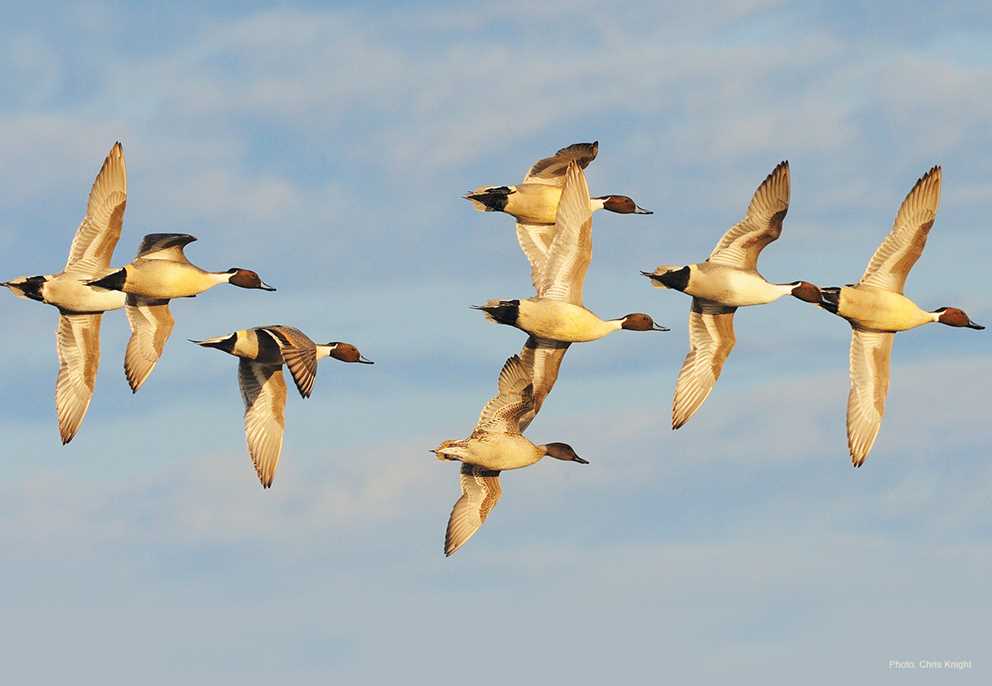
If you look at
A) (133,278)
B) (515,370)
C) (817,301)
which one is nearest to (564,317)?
(515,370)

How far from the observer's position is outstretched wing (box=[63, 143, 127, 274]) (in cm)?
4119

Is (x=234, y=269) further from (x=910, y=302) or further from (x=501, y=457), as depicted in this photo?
(x=910, y=302)

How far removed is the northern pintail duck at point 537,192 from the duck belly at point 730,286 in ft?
10.6

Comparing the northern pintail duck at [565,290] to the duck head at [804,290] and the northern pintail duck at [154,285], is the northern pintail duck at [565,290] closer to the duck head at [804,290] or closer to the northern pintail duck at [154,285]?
the duck head at [804,290]

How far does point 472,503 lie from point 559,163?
6.47 m

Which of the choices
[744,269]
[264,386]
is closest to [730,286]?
[744,269]

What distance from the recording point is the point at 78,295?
136ft

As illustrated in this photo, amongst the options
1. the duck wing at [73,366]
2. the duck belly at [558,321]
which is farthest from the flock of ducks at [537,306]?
the duck wing at [73,366]

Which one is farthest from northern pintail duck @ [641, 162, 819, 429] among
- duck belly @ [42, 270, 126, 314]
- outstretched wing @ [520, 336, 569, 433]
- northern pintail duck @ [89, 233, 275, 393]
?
duck belly @ [42, 270, 126, 314]

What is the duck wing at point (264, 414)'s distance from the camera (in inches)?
1601

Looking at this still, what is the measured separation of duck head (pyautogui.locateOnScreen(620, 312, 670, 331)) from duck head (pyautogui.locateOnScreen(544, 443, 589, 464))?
252cm

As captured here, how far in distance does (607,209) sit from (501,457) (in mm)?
6390

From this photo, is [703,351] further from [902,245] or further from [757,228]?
[902,245]

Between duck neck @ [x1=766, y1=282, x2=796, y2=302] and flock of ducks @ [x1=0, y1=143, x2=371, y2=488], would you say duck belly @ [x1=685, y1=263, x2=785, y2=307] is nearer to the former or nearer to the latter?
duck neck @ [x1=766, y1=282, x2=796, y2=302]
